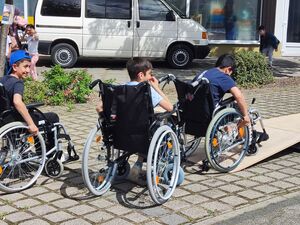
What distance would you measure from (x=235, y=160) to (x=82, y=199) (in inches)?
73.0

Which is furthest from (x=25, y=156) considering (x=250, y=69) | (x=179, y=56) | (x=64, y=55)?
(x=179, y=56)

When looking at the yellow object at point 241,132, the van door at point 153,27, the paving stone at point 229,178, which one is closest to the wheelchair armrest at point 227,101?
the yellow object at point 241,132

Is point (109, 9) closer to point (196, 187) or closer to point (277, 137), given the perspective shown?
point (277, 137)

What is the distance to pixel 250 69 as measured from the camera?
11430mm

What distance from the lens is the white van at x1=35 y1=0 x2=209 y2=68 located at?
44.1ft

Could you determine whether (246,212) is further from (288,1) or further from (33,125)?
(288,1)

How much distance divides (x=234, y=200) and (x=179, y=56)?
9972 millimetres

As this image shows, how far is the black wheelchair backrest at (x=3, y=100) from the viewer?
460cm

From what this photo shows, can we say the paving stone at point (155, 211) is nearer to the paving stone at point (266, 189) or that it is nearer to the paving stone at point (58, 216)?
the paving stone at point (58, 216)

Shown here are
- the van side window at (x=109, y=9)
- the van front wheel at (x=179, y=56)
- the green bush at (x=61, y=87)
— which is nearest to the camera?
the green bush at (x=61, y=87)

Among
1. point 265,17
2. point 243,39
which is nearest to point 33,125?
point 243,39

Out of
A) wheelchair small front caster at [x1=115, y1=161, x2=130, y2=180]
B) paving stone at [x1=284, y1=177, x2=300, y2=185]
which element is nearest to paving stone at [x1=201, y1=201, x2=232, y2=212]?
wheelchair small front caster at [x1=115, y1=161, x2=130, y2=180]

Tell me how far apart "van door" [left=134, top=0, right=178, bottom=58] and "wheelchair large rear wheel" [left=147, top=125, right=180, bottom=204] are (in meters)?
9.53

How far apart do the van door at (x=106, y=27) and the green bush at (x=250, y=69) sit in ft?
11.9
